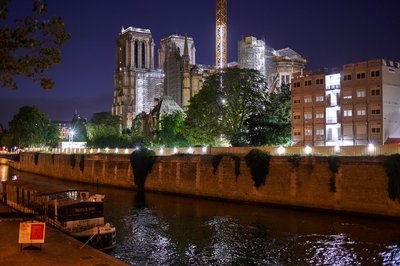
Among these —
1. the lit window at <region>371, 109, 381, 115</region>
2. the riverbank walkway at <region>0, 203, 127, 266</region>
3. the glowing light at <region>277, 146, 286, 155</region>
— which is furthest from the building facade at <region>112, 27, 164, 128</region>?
the riverbank walkway at <region>0, 203, 127, 266</region>

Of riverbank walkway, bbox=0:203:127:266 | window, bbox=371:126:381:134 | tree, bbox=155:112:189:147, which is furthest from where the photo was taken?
tree, bbox=155:112:189:147

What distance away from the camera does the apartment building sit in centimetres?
6331

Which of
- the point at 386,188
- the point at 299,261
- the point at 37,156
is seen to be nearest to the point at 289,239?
the point at 299,261

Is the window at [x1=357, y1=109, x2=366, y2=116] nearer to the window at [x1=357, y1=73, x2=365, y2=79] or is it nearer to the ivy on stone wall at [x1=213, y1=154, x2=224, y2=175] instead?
the window at [x1=357, y1=73, x2=365, y2=79]

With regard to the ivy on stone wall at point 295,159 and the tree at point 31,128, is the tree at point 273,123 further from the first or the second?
the tree at point 31,128

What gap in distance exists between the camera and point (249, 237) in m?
30.0

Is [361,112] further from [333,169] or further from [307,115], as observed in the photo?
[333,169]

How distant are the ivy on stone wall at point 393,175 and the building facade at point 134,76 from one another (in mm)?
152138

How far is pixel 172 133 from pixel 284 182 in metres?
63.7

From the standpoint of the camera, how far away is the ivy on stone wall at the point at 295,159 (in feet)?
135

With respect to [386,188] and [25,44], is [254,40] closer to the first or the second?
[386,188]

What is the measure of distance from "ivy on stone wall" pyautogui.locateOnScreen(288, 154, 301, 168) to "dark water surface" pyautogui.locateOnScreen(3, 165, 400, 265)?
12.8 feet

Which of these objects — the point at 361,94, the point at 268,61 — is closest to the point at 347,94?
the point at 361,94

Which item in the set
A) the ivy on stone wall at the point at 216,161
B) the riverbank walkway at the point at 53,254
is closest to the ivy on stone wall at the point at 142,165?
the ivy on stone wall at the point at 216,161
